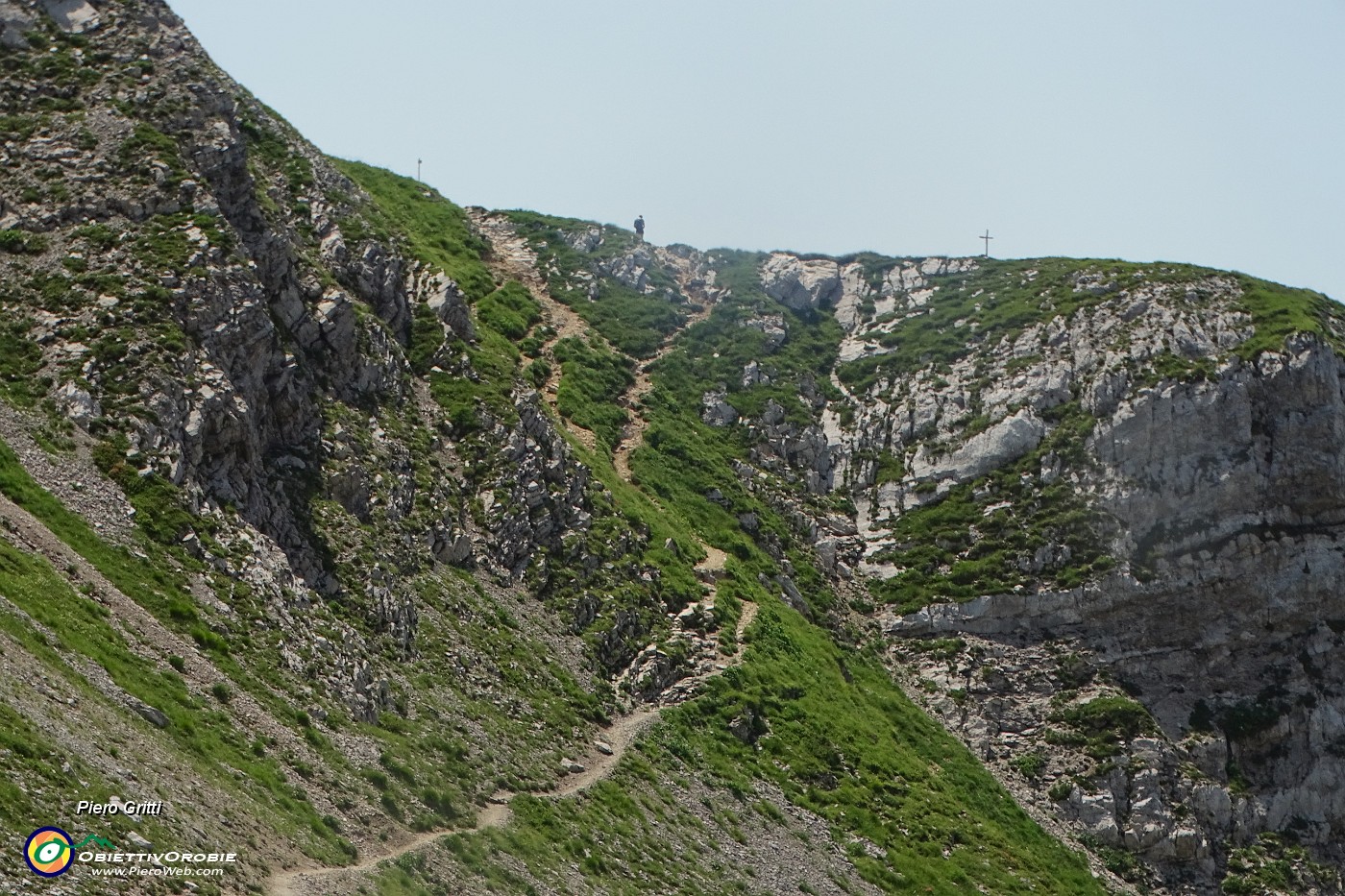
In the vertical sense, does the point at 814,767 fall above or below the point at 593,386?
below

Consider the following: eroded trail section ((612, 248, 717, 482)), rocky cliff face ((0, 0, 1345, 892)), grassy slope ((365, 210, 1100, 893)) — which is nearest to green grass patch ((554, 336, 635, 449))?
rocky cliff face ((0, 0, 1345, 892))

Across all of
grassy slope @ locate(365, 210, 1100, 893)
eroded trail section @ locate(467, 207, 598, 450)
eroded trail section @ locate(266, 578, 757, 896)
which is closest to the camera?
eroded trail section @ locate(266, 578, 757, 896)

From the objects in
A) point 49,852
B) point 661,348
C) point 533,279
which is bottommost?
point 49,852

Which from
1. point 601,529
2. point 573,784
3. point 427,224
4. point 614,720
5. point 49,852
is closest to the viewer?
point 49,852

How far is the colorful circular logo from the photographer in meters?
24.6

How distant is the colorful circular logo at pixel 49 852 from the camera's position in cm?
2461

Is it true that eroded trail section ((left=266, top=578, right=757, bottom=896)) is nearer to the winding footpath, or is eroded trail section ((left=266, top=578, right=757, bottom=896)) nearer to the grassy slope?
the winding footpath

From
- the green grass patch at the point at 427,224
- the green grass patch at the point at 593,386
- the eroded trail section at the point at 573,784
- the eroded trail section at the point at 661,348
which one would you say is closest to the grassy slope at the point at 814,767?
the eroded trail section at the point at 573,784

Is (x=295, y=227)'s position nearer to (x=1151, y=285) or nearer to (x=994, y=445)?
(x=994, y=445)

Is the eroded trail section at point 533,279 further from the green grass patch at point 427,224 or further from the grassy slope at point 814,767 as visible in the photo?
the grassy slope at point 814,767

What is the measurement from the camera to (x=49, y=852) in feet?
82.8

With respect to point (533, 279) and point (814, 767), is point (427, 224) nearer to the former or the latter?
point (533, 279)

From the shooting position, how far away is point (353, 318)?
6819cm

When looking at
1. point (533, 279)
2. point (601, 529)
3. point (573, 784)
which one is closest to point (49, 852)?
point (573, 784)
